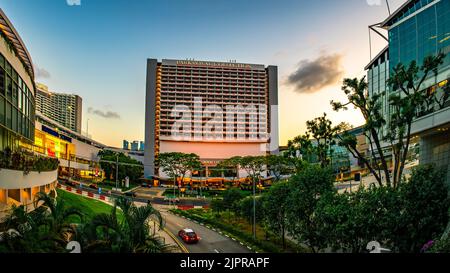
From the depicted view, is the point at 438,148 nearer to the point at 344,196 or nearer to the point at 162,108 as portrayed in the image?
the point at 344,196

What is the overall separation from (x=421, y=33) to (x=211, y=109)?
85738mm

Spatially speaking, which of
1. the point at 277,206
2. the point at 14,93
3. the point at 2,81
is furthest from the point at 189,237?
the point at 2,81

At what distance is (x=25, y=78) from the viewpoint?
2184 cm

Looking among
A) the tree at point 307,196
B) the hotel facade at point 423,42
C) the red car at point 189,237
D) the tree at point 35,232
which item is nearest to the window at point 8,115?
the tree at point 35,232

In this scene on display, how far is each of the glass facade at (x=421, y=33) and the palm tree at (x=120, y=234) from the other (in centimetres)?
3909

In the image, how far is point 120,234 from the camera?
38.4 feet

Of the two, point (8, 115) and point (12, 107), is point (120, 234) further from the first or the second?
point (12, 107)

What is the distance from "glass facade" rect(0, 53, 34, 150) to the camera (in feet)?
54.9

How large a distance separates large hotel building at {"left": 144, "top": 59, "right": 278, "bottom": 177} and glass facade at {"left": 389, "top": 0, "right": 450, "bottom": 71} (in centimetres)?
7701

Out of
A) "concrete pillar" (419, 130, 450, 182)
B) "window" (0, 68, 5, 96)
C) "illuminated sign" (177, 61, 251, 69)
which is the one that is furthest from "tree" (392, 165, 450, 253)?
"illuminated sign" (177, 61, 251, 69)

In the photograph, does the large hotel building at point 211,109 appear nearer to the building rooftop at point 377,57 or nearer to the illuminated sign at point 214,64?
the illuminated sign at point 214,64

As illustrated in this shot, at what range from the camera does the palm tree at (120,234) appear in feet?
37.8

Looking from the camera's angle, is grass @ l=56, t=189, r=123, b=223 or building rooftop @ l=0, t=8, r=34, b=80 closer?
building rooftop @ l=0, t=8, r=34, b=80

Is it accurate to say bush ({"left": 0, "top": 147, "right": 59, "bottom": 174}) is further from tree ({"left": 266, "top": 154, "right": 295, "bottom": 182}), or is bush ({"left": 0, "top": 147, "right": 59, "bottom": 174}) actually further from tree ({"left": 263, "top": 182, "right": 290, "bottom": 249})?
tree ({"left": 266, "top": 154, "right": 295, "bottom": 182})
